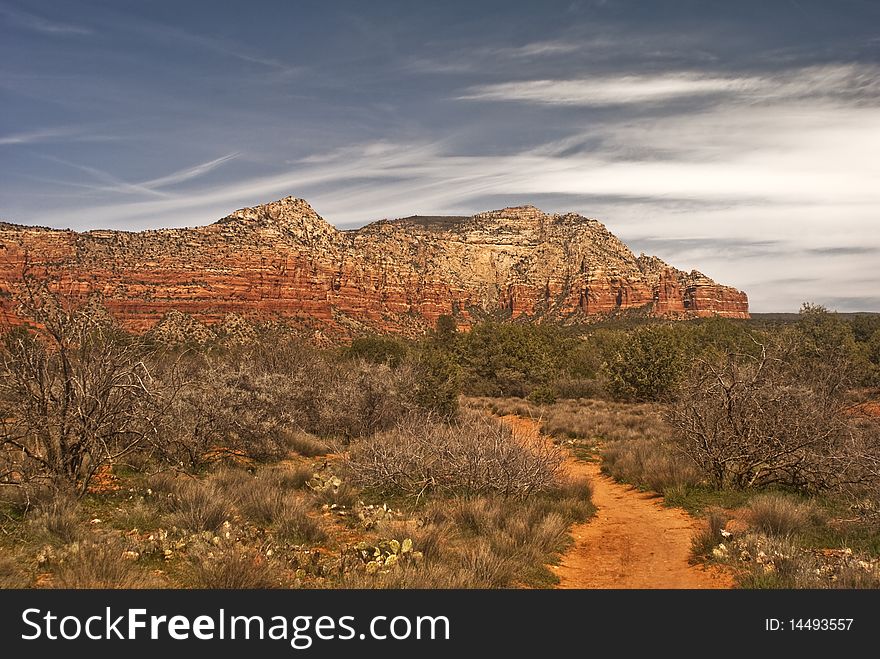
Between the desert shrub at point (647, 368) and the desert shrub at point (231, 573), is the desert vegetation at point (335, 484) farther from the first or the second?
the desert shrub at point (647, 368)

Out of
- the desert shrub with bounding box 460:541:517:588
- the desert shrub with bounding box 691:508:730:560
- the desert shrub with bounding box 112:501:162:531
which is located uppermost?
the desert shrub with bounding box 112:501:162:531

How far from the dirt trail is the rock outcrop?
55.9 m

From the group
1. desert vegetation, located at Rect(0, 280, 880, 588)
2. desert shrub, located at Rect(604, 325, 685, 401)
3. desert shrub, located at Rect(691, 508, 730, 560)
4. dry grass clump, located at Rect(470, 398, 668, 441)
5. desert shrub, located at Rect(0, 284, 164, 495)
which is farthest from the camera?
desert shrub, located at Rect(604, 325, 685, 401)

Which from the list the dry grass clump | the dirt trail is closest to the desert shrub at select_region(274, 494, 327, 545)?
the dirt trail

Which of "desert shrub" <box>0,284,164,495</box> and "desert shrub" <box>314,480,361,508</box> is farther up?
"desert shrub" <box>0,284,164,495</box>

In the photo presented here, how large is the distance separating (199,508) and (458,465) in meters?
4.98

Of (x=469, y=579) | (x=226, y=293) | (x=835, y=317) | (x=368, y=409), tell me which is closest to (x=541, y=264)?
(x=226, y=293)

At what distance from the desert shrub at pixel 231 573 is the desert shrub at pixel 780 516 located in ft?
24.5

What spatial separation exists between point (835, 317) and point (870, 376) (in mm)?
8211

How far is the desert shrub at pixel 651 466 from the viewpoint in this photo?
40.6ft

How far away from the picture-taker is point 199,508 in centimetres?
830

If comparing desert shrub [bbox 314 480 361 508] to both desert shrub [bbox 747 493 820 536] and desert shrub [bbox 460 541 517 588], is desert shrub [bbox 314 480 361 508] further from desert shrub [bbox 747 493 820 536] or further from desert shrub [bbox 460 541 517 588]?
desert shrub [bbox 747 493 820 536]

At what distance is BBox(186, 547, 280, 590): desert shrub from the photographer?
5.50 meters

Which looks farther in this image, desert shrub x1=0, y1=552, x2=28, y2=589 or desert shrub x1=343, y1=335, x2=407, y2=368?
desert shrub x1=343, y1=335, x2=407, y2=368
